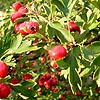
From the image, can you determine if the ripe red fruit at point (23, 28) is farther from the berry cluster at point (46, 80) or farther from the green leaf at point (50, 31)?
the berry cluster at point (46, 80)

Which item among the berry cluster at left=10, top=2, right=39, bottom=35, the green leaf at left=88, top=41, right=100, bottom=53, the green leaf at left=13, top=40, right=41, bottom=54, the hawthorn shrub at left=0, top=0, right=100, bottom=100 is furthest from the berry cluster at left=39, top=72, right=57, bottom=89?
the green leaf at left=88, top=41, right=100, bottom=53

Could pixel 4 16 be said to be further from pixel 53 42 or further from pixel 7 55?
pixel 53 42

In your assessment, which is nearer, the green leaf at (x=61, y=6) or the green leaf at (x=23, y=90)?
the green leaf at (x=61, y=6)

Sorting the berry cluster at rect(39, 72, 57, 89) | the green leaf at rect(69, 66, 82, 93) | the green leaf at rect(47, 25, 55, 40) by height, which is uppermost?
the green leaf at rect(47, 25, 55, 40)

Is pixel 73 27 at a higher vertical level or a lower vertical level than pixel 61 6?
lower

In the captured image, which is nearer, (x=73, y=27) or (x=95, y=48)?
(x=95, y=48)

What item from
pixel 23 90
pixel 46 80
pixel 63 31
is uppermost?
pixel 63 31

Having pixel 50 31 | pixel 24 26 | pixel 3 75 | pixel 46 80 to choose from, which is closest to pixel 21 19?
pixel 24 26

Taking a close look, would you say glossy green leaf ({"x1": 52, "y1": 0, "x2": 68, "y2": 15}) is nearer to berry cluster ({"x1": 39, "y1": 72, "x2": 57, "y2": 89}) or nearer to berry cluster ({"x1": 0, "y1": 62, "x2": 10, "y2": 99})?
berry cluster ({"x1": 0, "y1": 62, "x2": 10, "y2": 99})

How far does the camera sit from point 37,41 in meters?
1.51

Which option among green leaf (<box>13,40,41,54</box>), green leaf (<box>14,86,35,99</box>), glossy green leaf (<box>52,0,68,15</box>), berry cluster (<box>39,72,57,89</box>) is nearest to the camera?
green leaf (<box>13,40,41,54</box>)

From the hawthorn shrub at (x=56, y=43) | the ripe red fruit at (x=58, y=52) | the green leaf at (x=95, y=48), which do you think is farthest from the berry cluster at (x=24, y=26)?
the green leaf at (x=95, y=48)

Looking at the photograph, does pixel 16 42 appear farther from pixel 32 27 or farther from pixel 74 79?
pixel 74 79

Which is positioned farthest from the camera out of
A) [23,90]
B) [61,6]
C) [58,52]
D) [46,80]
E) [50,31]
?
[46,80]
